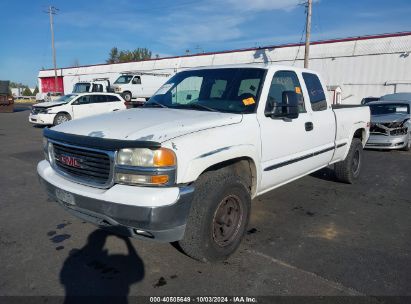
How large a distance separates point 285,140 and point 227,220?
1.26m

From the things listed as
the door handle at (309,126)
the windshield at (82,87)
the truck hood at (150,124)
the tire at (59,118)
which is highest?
the windshield at (82,87)

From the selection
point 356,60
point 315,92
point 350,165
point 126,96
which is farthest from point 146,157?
point 356,60

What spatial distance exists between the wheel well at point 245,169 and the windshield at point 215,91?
55cm

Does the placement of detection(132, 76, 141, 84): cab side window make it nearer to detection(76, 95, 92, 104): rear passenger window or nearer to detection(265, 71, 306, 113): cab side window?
detection(76, 95, 92, 104): rear passenger window

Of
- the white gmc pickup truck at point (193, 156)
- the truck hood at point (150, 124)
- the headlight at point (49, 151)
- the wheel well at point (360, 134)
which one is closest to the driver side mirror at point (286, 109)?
the white gmc pickup truck at point (193, 156)

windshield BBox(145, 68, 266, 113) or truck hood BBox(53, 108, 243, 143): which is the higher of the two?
windshield BBox(145, 68, 266, 113)

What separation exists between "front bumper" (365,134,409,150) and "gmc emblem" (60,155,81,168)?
9.22m

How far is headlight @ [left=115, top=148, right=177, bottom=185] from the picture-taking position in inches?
101

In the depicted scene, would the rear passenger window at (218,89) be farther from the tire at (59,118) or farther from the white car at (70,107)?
the tire at (59,118)

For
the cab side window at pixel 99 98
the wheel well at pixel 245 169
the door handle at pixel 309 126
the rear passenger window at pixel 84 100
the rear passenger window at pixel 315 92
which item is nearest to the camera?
the wheel well at pixel 245 169

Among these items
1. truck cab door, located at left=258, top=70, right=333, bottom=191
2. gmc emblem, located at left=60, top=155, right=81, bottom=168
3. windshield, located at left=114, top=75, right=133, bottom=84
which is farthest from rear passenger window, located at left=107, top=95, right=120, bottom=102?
gmc emblem, located at left=60, top=155, right=81, bottom=168

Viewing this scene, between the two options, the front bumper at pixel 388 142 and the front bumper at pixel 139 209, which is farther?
the front bumper at pixel 388 142

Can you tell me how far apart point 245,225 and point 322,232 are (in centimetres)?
110

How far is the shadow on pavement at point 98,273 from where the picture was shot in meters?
2.69
